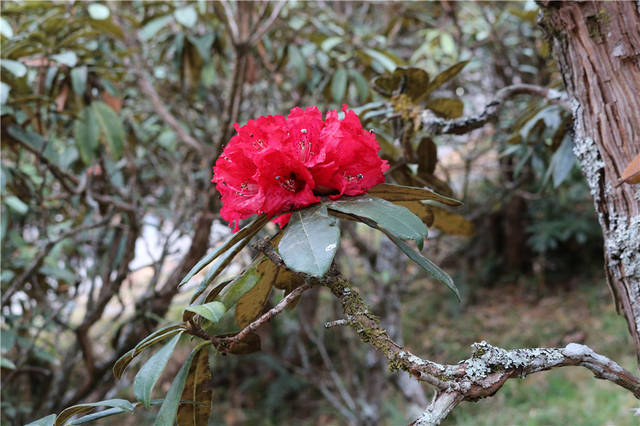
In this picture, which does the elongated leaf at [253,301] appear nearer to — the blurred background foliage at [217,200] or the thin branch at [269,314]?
the thin branch at [269,314]

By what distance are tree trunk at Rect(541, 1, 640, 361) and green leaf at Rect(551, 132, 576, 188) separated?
194mm

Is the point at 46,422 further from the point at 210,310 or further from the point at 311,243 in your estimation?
the point at 311,243

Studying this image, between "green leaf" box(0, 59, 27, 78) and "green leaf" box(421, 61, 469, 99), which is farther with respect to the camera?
"green leaf" box(0, 59, 27, 78)

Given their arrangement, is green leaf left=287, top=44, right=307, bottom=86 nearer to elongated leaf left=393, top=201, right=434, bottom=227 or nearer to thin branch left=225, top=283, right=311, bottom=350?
elongated leaf left=393, top=201, right=434, bottom=227

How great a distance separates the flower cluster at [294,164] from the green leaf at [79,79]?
85cm

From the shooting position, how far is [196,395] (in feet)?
2.31

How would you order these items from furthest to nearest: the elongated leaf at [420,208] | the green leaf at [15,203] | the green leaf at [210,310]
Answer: the green leaf at [15,203], the elongated leaf at [420,208], the green leaf at [210,310]

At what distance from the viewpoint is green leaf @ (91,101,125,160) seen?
4.71ft

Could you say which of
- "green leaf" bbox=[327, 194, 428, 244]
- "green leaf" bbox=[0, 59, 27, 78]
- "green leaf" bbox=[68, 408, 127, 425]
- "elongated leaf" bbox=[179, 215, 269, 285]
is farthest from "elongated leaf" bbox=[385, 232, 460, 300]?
"green leaf" bbox=[0, 59, 27, 78]

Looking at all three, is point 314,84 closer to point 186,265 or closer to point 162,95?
point 162,95

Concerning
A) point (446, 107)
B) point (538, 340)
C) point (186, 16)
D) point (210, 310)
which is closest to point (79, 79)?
point (186, 16)

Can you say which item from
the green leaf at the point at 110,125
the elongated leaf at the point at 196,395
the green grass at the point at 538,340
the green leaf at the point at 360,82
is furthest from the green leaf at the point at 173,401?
the green grass at the point at 538,340

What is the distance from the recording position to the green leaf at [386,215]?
0.57m

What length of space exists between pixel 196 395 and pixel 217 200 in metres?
1.07
